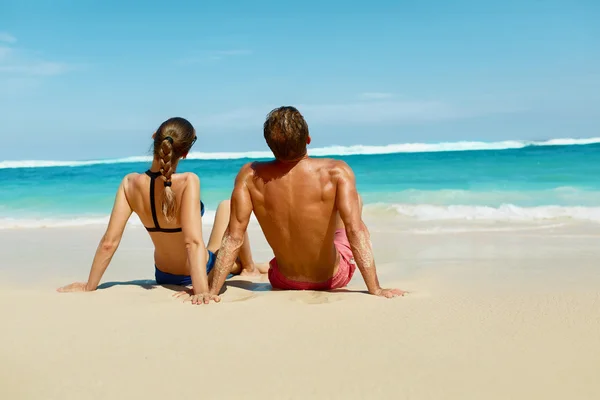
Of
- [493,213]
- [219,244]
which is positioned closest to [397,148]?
[493,213]

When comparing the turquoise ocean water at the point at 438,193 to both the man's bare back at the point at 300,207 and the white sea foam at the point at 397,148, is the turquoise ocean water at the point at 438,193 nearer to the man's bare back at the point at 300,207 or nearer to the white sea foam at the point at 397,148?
the man's bare back at the point at 300,207

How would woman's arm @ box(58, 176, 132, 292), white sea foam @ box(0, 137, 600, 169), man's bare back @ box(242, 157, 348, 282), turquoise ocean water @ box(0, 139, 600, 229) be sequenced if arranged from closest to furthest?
man's bare back @ box(242, 157, 348, 282) < woman's arm @ box(58, 176, 132, 292) < turquoise ocean water @ box(0, 139, 600, 229) < white sea foam @ box(0, 137, 600, 169)

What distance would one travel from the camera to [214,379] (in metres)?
2.66

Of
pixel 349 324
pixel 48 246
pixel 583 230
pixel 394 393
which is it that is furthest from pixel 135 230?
pixel 394 393

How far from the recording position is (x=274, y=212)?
4.08 meters

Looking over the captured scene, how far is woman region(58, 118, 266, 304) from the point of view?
4.11m

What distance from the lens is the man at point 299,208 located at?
3912 millimetres

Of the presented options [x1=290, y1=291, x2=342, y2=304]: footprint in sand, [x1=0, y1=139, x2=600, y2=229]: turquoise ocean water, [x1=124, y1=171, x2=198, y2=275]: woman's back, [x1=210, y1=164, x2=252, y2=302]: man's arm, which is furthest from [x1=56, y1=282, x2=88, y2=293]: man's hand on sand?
[x1=0, y1=139, x2=600, y2=229]: turquoise ocean water

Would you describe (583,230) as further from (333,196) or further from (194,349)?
(194,349)

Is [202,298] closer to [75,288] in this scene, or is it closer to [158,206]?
[158,206]

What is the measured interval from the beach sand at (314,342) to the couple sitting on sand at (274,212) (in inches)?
7.4

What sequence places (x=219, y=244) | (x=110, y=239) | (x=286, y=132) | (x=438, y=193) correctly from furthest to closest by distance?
(x=438, y=193) → (x=219, y=244) → (x=110, y=239) → (x=286, y=132)

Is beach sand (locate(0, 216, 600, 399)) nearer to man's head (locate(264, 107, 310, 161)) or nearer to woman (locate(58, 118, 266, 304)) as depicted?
woman (locate(58, 118, 266, 304))

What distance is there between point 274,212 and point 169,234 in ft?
2.69
